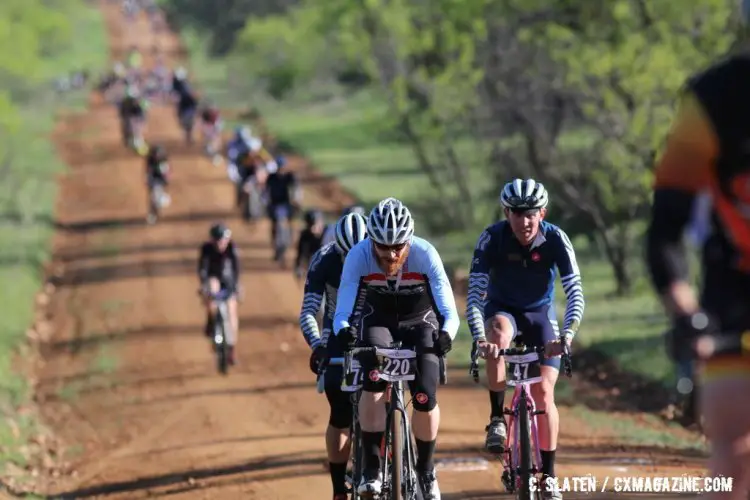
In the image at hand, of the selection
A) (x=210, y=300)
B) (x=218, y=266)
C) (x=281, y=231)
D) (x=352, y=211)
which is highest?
(x=281, y=231)

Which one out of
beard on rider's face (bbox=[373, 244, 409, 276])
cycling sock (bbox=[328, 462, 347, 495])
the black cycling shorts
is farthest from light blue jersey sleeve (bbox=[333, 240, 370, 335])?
cycling sock (bbox=[328, 462, 347, 495])

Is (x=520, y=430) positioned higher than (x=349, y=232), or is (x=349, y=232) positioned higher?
(x=349, y=232)

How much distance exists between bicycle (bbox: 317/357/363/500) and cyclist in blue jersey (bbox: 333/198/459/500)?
0.14 meters

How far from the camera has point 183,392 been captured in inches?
646

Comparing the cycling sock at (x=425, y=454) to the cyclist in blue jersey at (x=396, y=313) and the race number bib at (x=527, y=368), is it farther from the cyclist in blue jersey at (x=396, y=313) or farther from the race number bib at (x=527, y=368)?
the race number bib at (x=527, y=368)

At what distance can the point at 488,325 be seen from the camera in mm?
8883

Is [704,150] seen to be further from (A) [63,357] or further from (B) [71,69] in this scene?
(B) [71,69]

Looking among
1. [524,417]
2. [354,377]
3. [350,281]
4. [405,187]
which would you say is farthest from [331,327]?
[405,187]

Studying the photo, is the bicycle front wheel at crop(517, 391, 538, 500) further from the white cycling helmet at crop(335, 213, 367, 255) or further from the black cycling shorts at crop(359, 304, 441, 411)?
the white cycling helmet at crop(335, 213, 367, 255)

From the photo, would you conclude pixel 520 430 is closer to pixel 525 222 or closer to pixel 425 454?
pixel 425 454

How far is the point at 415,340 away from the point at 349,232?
3.95 ft

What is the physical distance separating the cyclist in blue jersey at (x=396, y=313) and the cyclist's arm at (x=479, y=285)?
0.86 ft

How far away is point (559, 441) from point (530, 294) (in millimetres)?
4715

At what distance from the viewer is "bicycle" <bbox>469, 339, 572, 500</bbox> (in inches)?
329
